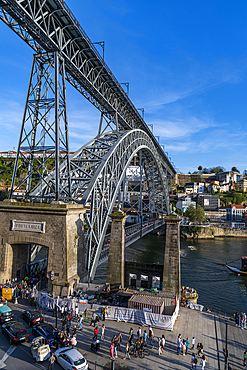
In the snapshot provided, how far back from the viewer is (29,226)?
60.3ft

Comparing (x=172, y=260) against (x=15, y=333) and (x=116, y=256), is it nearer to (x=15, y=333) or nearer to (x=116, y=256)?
(x=116, y=256)

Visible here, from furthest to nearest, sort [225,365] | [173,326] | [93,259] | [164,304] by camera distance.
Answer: [93,259], [164,304], [173,326], [225,365]

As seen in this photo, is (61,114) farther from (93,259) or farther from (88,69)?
(93,259)

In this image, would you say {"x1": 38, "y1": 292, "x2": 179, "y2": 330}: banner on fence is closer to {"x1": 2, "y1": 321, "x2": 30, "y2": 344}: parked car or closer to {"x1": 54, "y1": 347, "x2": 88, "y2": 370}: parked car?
{"x1": 2, "y1": 321, "x2": 30, "y2": 344}: parked car

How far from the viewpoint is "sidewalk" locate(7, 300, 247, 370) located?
472 inches

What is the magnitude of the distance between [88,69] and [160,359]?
25.3 m

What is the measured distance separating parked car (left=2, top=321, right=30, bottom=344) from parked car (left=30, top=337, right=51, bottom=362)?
1062mm

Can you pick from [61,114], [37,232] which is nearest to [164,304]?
[37,232]

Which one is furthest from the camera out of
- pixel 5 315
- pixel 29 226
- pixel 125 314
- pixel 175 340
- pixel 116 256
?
pixel 116 256

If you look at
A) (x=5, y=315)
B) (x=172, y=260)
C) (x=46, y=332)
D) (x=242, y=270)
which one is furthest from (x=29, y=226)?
(x=242, y=270)

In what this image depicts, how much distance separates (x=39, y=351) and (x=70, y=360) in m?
1.74

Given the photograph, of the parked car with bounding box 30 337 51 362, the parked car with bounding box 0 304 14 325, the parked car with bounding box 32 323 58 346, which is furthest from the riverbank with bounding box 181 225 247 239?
the parked car with bounding box 30 337 51 362

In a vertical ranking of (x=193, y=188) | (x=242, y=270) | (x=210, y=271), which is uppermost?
(x=193, y=188)

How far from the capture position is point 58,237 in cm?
1778
